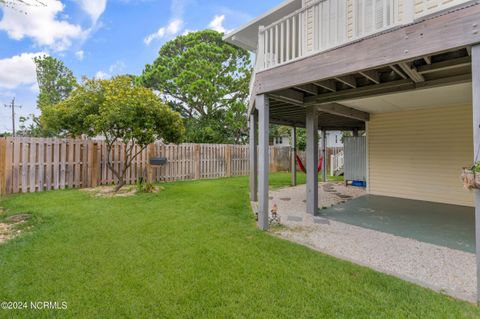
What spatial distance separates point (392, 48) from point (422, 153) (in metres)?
5.13

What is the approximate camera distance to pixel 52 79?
69.8 feet

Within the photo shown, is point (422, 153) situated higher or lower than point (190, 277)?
higher

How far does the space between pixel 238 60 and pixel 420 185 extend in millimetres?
15740

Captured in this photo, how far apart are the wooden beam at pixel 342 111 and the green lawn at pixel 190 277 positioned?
321 centimetres

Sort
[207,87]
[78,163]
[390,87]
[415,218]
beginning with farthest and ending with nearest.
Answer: [207,87], [78,163], [415,218], [390,87]

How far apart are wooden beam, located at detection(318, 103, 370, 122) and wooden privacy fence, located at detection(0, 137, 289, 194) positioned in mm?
6020

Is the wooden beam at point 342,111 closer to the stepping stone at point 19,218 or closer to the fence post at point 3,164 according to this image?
the stepping stone at point 19,218

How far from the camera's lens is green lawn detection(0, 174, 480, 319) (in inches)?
78.6

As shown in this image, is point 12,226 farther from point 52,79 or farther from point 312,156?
point 52,79

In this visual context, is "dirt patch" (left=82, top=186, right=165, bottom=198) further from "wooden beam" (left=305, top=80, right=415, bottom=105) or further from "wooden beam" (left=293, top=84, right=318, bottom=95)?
"wooden beam" (left=305, top=80, right=415, bottom=105)

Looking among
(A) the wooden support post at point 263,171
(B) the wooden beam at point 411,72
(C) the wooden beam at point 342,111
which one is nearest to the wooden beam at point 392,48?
(B) the wooden beam at point 411,72

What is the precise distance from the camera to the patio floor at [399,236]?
2664mm


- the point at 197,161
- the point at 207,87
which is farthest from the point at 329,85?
the point at 207,87

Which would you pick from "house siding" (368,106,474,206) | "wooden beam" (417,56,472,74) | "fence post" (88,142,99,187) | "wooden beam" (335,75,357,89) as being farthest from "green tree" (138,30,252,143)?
"wooden beam" (417,56,472,74)
